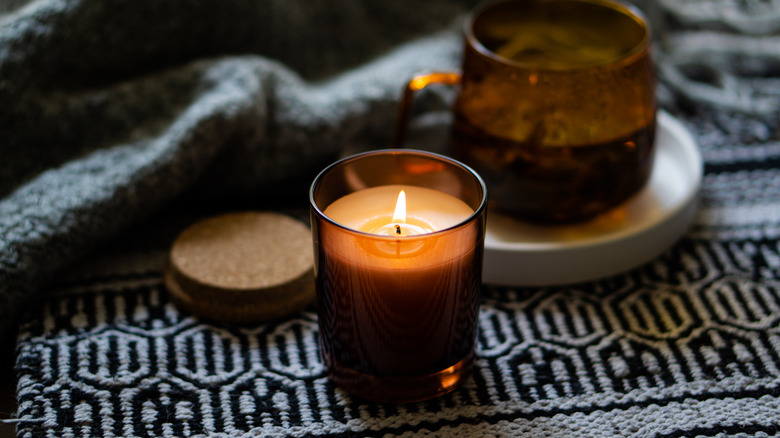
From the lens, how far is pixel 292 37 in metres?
0.73

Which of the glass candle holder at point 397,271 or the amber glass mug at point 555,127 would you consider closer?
the glass candle holder at point 397,271

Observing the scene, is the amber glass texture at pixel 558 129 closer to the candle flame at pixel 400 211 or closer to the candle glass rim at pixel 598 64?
the candle glass rim at pixel 598 64

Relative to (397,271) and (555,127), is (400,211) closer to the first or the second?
(397,271)

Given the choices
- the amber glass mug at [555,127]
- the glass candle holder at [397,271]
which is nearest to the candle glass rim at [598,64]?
the amber glass mug at [555,127]

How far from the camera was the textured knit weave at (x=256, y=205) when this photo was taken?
456mm

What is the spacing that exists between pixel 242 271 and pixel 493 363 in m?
0.19

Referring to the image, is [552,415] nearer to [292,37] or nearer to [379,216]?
[379,216]

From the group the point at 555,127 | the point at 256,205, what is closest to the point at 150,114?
the point at 256,205

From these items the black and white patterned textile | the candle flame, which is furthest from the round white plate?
the candle flame

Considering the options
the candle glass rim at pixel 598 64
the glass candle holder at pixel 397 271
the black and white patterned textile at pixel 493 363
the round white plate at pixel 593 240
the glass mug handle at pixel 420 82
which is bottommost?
the black and white patterned textile at pixel 493 363

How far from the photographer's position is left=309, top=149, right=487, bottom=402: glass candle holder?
0.41 metres

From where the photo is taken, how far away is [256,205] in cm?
67

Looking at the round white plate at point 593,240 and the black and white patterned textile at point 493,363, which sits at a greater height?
the round white plate at point 593,240

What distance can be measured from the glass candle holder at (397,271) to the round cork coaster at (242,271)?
71 mm
